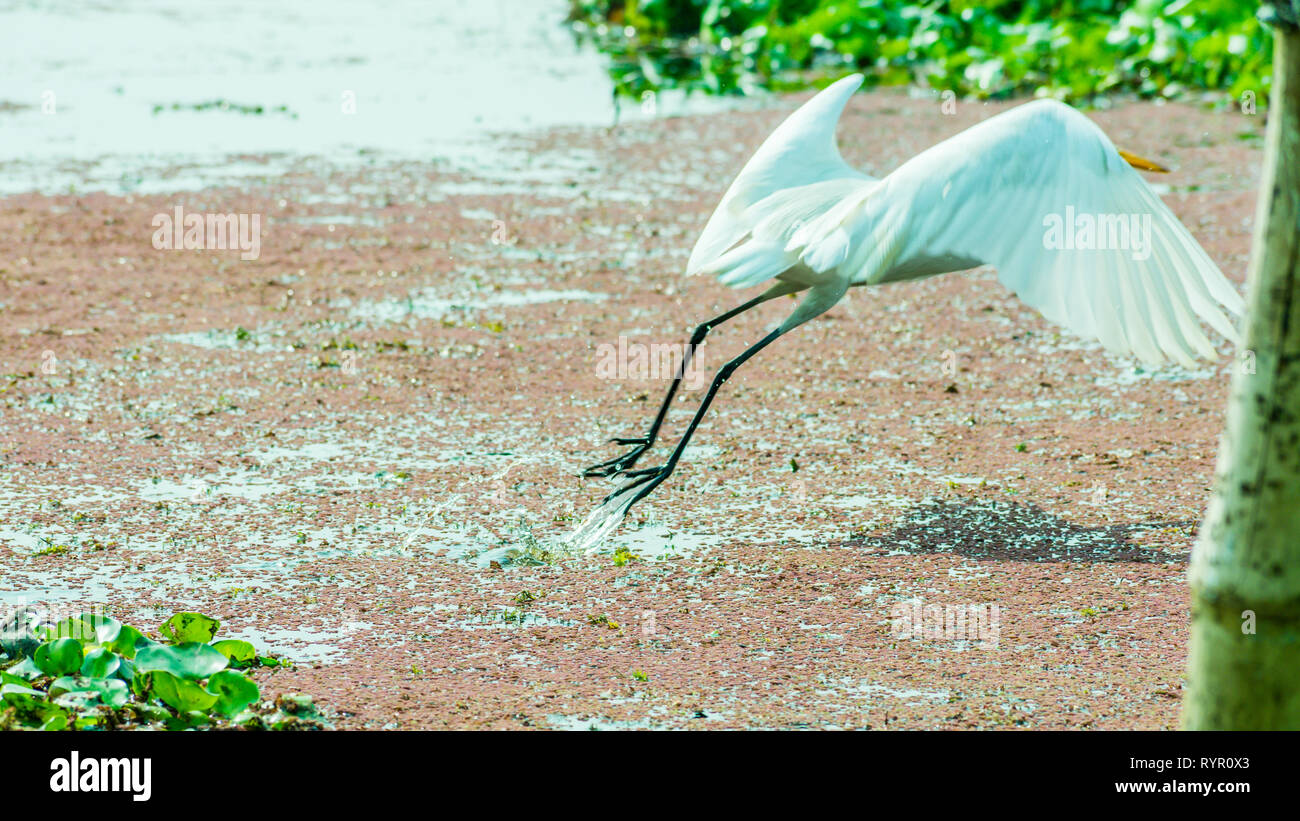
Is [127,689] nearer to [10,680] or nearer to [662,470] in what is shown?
[10,680]

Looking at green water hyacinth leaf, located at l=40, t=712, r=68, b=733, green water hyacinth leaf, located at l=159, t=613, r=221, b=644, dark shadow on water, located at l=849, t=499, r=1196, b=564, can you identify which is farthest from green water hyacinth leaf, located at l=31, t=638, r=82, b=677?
dark shadow on water, located at l=849, t=499, r=1196, b=564

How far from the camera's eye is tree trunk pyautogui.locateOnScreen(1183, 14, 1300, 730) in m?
2.42

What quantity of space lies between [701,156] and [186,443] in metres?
6.58

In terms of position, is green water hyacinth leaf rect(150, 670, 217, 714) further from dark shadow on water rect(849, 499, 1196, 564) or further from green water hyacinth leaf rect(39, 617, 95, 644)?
dark shadow on water rect(849, 499, 1196, 564)

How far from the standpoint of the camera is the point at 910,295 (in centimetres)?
807

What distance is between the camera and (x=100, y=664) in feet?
11.6

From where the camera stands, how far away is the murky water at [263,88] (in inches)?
457

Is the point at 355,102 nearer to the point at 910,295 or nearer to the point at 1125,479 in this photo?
the point at 910,295

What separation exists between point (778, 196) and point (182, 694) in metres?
2.63

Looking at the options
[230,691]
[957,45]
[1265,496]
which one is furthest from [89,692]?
[957,45]

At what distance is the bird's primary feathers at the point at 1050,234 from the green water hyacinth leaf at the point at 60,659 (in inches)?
85.2

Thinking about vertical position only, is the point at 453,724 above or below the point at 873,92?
below

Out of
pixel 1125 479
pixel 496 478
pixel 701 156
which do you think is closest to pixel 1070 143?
pixel 1125 479

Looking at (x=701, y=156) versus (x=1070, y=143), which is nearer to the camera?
(x=1070, y=143)
